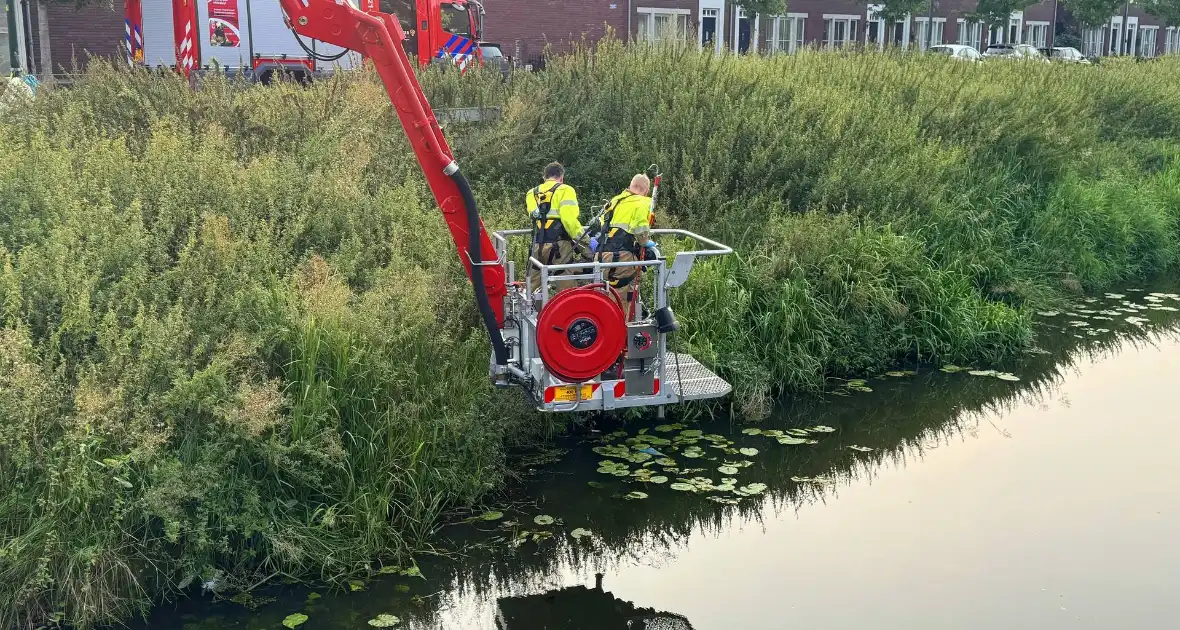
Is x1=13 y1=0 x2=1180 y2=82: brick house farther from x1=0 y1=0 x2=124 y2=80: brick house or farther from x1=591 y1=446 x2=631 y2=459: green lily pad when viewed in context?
x1=591 y1=446 x2=631 y2=459: green lily pad

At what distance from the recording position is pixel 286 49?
20.7 metres

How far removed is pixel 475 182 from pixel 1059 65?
13529 millimetres

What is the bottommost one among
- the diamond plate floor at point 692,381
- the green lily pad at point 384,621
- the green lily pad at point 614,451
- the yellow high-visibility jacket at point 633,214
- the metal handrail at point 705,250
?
the green lily pad at point 384,621

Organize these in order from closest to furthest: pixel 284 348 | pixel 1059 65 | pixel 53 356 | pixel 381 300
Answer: pixel 53 356 → pixel 284 348 → pixel 381 300 → pixel 1059 65

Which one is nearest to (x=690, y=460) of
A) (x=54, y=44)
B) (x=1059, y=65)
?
(x=1059, y=65)

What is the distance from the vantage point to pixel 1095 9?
41.4 m

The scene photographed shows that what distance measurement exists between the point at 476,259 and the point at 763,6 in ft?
96.9

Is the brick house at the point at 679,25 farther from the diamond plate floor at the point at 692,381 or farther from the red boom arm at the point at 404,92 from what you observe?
the red boom arm at the point at 404,92

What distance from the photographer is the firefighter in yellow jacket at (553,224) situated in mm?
8445

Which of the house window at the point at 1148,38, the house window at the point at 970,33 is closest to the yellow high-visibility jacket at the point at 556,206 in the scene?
the house window at the point at 970,33

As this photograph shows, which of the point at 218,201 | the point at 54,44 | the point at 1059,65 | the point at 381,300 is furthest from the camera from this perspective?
the point at 54,44

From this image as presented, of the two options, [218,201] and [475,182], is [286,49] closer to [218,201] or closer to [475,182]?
[475,182]

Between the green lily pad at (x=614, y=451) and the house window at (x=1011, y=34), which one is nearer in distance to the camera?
the green lily pad at (x=614, y=451)

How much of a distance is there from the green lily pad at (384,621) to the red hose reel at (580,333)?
6.34 feet
